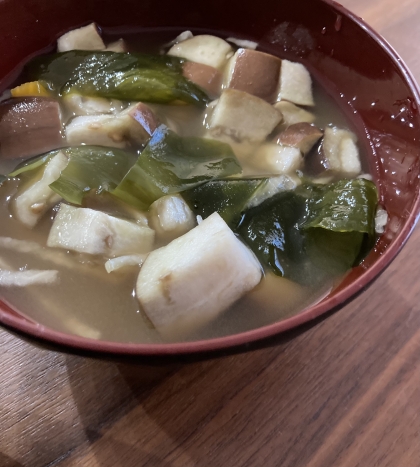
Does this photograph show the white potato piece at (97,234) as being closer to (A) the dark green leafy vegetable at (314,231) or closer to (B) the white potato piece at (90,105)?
(A) the dark green leafy vegetable at (314,231)

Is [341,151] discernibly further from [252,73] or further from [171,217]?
[171,217]

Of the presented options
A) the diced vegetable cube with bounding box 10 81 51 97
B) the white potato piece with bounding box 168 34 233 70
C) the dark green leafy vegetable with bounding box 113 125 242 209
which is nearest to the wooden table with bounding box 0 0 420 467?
the dark green leafy vegetable with bounding box 113 125 242 209

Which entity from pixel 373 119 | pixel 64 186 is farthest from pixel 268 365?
pixel 373 119

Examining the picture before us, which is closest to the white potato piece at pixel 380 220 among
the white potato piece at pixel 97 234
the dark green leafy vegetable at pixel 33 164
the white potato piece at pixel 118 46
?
the white potato piece at pixel 97 234

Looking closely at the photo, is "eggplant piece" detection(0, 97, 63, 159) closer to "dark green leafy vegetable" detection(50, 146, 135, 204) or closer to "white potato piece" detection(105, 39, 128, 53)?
"dark green leafy vegetable" detection(50, 146, 135, 204)

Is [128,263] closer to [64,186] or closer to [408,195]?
[64,186]

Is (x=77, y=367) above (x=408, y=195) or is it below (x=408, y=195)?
below
